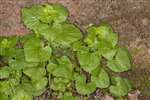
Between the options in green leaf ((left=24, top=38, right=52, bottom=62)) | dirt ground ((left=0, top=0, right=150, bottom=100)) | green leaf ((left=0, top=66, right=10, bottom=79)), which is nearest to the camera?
green leaf ((left=24, top=38, right=52, bottom=62))

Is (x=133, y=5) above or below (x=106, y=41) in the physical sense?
above

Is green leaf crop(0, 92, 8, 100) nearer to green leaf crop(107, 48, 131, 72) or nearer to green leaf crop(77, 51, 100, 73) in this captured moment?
green leaf crop(77, 51, 100, 73)

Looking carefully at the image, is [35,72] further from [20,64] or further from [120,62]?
[120,62]

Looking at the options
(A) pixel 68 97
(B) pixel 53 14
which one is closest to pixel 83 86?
(A) pixel 68 97

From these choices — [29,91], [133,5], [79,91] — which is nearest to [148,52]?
[133,5]

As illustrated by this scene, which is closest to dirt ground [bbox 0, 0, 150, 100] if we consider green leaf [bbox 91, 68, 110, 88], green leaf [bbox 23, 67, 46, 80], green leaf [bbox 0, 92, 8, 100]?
green leaf [bbox 91, 68, 110, 88]

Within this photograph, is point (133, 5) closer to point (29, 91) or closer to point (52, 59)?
point (52, 59)
